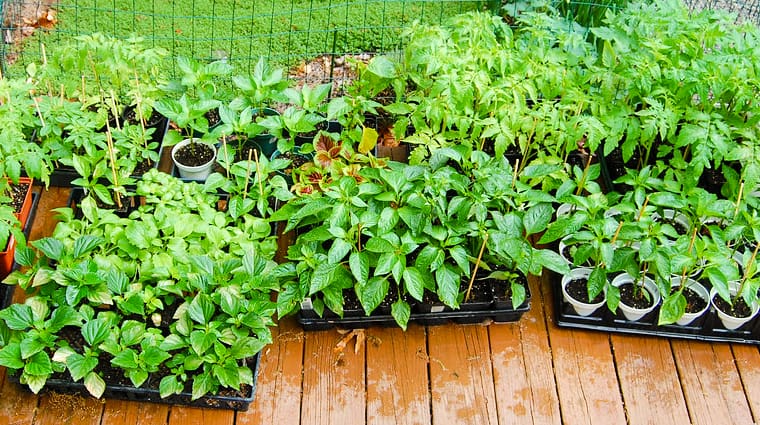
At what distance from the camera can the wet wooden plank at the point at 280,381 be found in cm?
301

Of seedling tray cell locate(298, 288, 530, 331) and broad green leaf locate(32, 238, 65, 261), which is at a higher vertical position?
broad green leaf locate(32, 238, 65, 261)

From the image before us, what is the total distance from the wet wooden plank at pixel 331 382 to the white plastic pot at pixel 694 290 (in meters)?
1.26

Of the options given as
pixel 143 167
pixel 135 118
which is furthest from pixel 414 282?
pixel 135 118

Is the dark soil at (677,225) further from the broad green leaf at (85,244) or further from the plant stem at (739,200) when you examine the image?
the broad green leaf at (85,244)

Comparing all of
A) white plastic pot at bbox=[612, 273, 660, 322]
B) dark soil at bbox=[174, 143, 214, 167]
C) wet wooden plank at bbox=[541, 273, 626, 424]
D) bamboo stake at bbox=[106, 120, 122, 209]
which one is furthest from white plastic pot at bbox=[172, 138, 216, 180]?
white plastic pot at bbox=[612, 273, 660, 322]

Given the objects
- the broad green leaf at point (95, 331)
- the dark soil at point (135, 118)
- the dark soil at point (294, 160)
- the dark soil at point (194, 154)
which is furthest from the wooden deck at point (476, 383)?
the dark soil at point (135, 118)

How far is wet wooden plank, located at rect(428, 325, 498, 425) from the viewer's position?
3.05m

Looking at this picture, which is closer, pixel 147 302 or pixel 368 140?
pixel 147 302

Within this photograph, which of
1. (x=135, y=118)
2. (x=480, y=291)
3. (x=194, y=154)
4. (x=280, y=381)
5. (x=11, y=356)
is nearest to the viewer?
(x=11, y=356)

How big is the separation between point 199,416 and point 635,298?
1734 mm

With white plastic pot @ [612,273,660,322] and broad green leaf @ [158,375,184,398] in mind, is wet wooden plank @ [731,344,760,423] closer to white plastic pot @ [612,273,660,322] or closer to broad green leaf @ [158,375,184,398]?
white plastic pot @ [612,273,660,322]

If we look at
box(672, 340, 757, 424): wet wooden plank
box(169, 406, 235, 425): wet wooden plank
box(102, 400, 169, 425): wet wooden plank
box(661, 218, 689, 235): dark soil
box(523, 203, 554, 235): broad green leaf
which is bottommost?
box(102, 400, 169, 425): wet wooden plank

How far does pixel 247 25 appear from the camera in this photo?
4555 mm

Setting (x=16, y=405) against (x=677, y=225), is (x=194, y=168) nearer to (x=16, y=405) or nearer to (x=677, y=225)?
(x=16, y=405)
